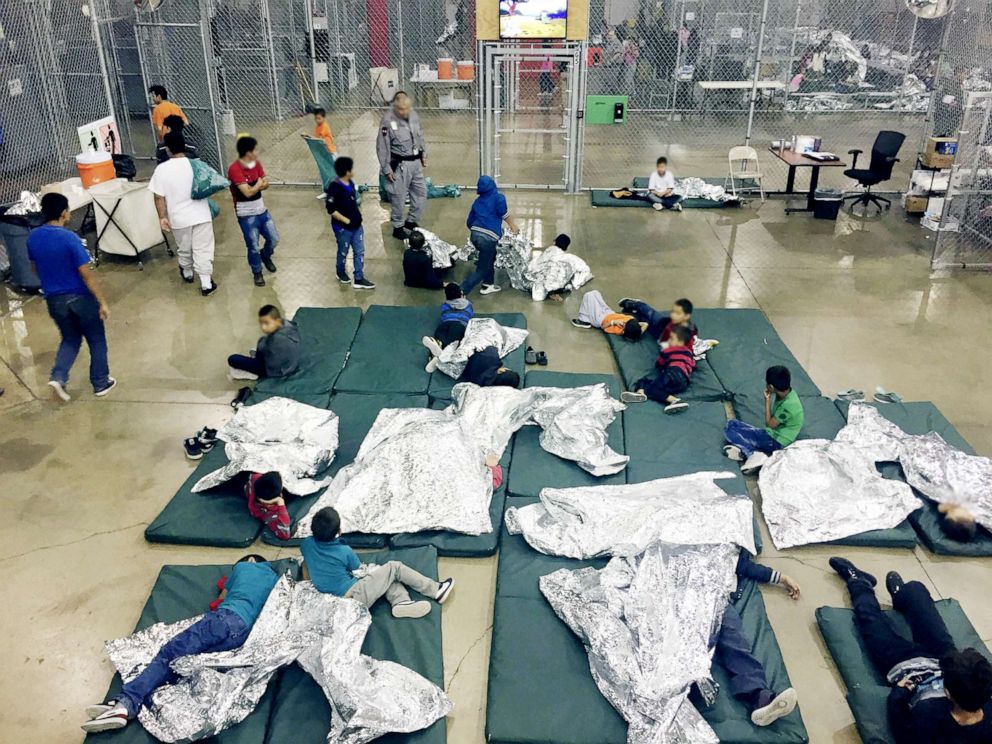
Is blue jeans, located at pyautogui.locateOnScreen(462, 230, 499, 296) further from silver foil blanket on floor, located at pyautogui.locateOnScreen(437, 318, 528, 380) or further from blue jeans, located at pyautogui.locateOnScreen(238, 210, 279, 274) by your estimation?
blue jeans, located at pyautogui.locateOnScreen(238, 210, 279, 274)

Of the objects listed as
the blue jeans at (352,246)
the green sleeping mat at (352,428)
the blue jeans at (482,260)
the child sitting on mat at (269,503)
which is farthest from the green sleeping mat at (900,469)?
the blue jeans at (352,246)

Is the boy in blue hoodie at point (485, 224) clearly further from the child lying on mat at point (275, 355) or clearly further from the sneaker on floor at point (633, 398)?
the sneaker on floor at point (633, 398)

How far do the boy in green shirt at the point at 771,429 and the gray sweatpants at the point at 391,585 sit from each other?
8.24 ft

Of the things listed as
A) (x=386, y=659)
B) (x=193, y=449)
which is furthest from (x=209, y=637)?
(x=193, y=449)

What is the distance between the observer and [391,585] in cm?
464

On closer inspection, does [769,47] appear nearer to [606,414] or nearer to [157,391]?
[606,414]

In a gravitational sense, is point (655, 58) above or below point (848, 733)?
above

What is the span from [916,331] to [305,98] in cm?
1319

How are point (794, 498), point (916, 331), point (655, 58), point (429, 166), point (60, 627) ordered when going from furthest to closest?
1. point (655, 58)
2. point (429, 166)
3. point (916, 331)
4. point (794, 498)
5. point (60, 627)

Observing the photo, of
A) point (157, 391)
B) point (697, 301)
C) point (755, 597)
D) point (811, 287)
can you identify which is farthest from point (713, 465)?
point (157, 391)

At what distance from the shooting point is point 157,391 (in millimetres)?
6953

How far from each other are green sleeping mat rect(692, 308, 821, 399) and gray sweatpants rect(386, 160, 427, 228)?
152 inches

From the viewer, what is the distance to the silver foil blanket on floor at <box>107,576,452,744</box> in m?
3.87

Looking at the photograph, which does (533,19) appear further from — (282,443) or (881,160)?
(282,443)
